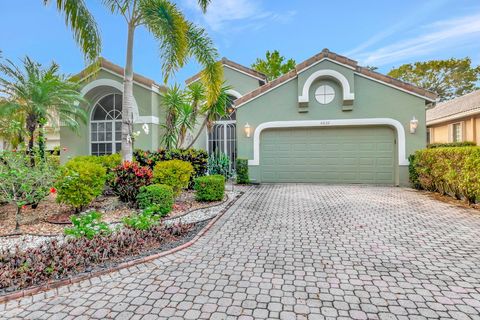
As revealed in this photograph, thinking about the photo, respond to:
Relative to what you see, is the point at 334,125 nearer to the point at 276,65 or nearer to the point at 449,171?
the point at 449,171

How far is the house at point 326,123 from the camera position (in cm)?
1120

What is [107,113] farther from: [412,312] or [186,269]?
[412,312]

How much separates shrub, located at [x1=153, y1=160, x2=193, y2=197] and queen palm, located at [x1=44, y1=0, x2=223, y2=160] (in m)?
2.17

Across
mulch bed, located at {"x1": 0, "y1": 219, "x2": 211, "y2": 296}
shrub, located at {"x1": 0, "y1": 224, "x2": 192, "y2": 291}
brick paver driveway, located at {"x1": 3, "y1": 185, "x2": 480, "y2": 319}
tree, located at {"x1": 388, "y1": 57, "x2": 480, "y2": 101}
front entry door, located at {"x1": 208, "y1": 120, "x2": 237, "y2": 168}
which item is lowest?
brick paver driveway, located at {"x1": 3, "y1": 185, "x2": 480, "y2": 319}

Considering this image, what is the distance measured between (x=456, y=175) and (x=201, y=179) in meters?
7.84

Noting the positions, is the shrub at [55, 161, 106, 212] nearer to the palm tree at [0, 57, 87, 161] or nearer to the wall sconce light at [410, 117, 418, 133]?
the palm tree at [0, 57, 87, 161]

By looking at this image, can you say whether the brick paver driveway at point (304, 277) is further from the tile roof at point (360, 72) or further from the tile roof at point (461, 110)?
the tile roof at point (461, 110)

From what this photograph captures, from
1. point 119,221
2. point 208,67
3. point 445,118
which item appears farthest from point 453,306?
point 445,118

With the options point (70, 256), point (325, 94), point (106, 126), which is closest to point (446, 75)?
point (325, 94)

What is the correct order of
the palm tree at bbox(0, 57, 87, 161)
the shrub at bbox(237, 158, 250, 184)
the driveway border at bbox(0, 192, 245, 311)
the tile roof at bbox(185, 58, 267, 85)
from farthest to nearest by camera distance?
the tile roof at bbox(185, 58, 267, 85) → the shrub at bbox(237, 158, 250, 184) → the palm tree at bbox(0, 57, 87, 161) → the driveway border at bbox(0, 192, 245, 311)

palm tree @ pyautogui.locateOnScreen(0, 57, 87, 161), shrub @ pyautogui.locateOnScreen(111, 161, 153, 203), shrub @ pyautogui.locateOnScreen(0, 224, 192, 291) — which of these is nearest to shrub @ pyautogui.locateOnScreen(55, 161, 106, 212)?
shrub @ pyautogui.locateOnScreen(111, 161, 153, 203)

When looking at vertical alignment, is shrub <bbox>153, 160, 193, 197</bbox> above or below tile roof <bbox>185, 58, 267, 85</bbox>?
below

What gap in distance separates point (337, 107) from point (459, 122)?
10.1 metres

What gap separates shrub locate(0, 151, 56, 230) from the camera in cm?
591
